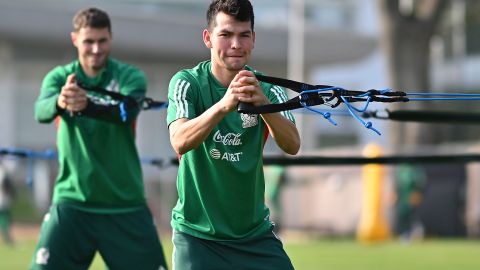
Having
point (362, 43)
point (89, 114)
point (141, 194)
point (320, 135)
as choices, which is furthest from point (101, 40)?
point (320, 135)

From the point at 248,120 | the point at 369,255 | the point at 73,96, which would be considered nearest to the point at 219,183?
the point at 248,120

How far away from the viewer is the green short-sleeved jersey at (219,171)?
6602 mm

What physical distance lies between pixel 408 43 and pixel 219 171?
26292 mm

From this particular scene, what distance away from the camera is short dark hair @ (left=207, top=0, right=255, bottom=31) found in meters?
6.33

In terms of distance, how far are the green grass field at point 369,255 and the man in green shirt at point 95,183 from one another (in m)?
6.99

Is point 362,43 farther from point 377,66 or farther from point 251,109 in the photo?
point 251,109

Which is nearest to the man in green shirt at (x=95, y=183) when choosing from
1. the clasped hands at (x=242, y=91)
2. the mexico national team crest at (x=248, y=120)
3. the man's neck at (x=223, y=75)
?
the man's neck at (x=223, y=75)

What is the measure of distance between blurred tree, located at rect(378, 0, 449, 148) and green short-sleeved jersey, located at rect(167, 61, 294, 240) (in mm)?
25492

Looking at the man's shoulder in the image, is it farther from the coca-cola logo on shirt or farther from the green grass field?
the green grass field

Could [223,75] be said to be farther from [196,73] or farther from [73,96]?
[73,96]

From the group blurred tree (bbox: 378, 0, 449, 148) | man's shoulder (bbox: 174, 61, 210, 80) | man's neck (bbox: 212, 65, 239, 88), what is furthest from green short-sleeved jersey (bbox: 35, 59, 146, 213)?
blurred tree (bbox: 378, 0, 449, 148)

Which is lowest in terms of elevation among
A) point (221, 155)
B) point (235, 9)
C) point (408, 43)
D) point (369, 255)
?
point (369, 255)

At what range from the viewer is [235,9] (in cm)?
634

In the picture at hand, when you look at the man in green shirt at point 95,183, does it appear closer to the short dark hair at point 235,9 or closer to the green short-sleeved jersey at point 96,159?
the green short-sleeved jersey at point 96,159
